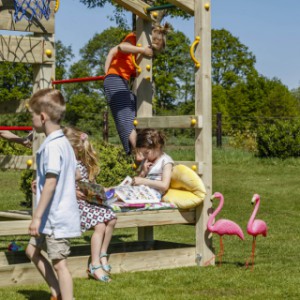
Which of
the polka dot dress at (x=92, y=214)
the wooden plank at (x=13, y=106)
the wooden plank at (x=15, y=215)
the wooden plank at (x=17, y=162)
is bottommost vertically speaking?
the wooden plank at (x=15, y=215)

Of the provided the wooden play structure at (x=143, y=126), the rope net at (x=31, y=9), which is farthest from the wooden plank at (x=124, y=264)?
the rope net at (x=31, y=9)

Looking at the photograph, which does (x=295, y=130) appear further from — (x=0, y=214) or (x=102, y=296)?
(x=102, y=296)

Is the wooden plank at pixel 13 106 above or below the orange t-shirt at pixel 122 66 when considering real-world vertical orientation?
below

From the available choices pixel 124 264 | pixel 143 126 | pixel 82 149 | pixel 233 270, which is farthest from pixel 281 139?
pixel 82 149

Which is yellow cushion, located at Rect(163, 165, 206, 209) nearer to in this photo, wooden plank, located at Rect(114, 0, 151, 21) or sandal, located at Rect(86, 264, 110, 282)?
sandal, located at Rect(86, 264, 110, 282)

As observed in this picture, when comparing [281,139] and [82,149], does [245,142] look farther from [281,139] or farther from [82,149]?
[82,149]

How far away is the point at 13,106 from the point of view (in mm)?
6559

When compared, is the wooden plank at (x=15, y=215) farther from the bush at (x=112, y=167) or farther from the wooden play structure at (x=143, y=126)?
the bush at (x=112, y=167)

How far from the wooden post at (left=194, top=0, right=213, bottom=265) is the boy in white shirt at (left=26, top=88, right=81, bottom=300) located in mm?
2495

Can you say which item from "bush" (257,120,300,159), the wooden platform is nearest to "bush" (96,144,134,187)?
the wooden platform

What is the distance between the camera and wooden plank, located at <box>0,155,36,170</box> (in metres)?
6.08

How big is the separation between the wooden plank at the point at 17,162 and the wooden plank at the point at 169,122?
173cm

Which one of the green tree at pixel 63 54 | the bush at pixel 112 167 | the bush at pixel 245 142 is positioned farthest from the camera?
the green tree at pixel 63 54

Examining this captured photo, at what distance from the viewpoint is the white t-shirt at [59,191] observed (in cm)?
488
